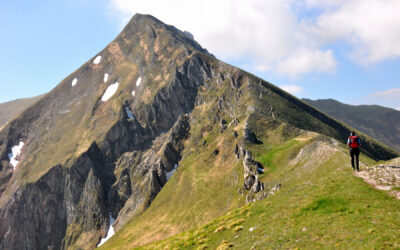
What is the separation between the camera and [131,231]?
113 meters

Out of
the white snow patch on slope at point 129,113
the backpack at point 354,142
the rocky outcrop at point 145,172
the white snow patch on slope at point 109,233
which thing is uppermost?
the white snow patch on slope at point 129,113

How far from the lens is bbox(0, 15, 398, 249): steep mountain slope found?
103 metres

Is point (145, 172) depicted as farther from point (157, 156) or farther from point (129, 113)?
point (129, 113)

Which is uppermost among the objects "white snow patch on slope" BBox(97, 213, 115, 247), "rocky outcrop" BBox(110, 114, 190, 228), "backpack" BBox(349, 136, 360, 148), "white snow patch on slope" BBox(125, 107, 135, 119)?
"white snow patch on slope" BBox(125, 107, 135, 119)

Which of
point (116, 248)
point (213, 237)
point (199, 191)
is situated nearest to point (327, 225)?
point (213, 237)

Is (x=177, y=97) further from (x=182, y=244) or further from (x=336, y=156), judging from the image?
(x=182, y=244)

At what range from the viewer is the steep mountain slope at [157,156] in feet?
336

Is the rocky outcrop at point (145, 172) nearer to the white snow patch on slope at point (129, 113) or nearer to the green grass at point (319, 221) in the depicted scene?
the white snow patch on slope at point (129, 113)

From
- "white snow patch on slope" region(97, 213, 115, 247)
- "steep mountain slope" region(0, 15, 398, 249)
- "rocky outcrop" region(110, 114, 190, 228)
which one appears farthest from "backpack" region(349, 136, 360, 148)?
"white snow patch on slope" region(97, 213, 115, 247)

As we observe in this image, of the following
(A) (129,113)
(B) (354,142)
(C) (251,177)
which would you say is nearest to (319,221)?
(B) (354,142)

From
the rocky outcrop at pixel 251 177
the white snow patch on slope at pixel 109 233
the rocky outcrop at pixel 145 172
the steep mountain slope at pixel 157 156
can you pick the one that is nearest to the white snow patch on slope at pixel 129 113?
the steep mountain slope at pixel 157 156

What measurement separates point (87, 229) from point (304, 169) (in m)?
149

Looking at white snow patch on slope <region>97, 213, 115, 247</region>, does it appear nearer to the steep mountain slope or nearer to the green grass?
the steep mountain slope

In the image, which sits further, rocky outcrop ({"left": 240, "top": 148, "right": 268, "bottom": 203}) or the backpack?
rocky outcrop ({"left": 240, "top": 148, "right": 268, "bottom": 203})
